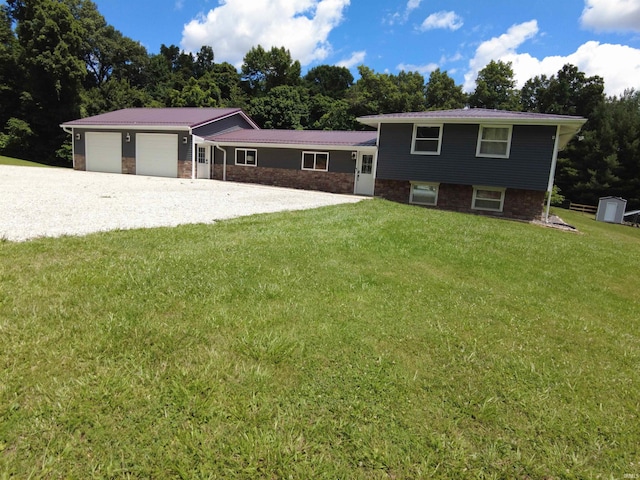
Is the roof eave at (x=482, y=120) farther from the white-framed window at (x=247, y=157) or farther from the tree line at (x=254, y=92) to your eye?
the tree line at (x=254, y=92)

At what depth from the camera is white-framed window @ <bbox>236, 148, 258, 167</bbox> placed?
2066 centimetres

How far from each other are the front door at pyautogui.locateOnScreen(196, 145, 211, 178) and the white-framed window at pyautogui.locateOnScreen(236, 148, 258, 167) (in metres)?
2.00

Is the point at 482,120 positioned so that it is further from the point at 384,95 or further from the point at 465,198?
the point at 384,95

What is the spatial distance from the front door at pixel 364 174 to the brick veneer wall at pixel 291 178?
1.06 feet

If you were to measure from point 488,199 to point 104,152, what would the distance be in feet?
70.6

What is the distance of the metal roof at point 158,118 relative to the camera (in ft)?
69.2

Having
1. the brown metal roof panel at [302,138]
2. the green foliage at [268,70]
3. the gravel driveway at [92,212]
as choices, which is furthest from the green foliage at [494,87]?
the gravel driveway at [92,212]

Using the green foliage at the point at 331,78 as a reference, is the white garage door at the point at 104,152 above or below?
below

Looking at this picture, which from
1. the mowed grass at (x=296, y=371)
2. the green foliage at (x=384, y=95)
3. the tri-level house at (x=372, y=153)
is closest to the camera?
the mowed grass at (x=296, y=371)

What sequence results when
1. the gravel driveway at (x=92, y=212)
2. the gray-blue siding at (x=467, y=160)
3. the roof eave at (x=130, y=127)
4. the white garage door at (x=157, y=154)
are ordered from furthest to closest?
the white garage door at (x=157, y=154)
the roof eave at (x=130, y=127)
the gray-blue siding at (x=467, y=160)
the gravel driveway at (x=92, y=212)

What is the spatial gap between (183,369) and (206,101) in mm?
39737

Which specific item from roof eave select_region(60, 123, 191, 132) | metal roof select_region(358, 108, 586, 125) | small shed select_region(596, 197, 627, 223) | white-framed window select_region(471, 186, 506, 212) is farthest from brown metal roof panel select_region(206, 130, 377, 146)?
small shed select_region(596, 197, 627, 223)

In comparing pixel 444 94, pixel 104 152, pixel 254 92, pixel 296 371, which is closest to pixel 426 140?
pixel 296 371

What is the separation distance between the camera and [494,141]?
13961 millimetres
